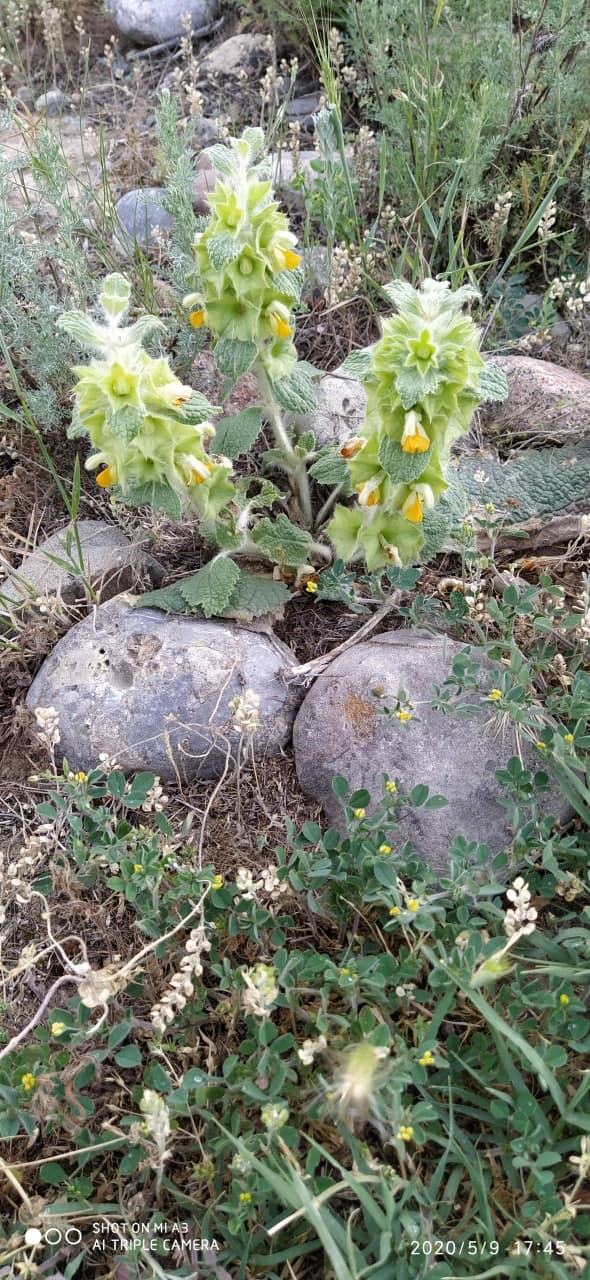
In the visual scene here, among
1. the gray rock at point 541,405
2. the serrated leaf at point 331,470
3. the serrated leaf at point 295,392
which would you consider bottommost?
the gray rock at point 541,405

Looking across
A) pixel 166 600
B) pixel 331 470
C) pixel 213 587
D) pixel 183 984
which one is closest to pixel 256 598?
pixel 213 587

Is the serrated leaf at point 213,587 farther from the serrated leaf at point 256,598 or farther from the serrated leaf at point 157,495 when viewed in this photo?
the serrated leaf at point 157,495

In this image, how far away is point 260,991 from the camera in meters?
1.48

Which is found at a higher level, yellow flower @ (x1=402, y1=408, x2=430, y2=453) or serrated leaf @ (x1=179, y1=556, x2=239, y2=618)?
yellow flower @ (x1=402, y1=408, x2=430, y2=453)

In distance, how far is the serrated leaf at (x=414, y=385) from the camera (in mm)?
1591

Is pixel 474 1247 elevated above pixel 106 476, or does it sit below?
below

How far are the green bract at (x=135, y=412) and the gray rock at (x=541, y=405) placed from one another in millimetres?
1076

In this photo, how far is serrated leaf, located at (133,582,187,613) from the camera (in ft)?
7.36

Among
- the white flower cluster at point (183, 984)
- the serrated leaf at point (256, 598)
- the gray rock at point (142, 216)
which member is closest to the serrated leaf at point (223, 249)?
the serrated leaf at point (256, 598)

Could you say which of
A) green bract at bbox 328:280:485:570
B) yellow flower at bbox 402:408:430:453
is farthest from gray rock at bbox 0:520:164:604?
yellow flower at bbox 402:408:430:453

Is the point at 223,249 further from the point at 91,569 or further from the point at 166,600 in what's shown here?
the point at 91,569

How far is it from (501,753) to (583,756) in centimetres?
17

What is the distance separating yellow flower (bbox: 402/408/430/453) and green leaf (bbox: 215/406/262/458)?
0.59 metres

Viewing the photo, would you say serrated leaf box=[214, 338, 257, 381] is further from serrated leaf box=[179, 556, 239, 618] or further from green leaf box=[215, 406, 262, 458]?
serrated leaf box=[179, 556, 239, 618]
